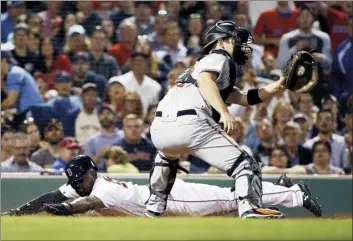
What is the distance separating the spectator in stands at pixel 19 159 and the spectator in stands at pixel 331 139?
313cm

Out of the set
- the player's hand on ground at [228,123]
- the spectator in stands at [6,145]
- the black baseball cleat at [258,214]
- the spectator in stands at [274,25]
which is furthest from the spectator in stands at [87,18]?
the black baseball cleat at [258,214]

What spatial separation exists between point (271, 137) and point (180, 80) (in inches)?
145

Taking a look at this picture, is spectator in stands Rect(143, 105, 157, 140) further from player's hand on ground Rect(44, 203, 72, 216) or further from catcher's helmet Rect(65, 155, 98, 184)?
player's hand on ground Rect(44, 203, 72, 216)

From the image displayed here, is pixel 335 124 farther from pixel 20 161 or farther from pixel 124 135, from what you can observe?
pixel 20 161

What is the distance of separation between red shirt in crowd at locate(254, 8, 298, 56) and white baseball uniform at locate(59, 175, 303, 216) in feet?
10.9

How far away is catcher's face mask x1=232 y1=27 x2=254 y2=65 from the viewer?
26.5ft

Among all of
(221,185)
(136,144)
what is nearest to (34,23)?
(136,144)

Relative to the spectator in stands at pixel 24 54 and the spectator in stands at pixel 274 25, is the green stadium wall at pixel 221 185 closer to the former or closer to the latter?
the spectator in stands at pixel 24 54

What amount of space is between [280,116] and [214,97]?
4.45 meters

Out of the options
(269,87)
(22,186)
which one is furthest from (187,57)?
(269,87)

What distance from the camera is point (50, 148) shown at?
11273 millimetres

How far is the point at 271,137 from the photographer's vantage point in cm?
1159

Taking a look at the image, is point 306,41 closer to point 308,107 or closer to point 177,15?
point 308,107

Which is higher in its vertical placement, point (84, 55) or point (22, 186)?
point (84, 55)
